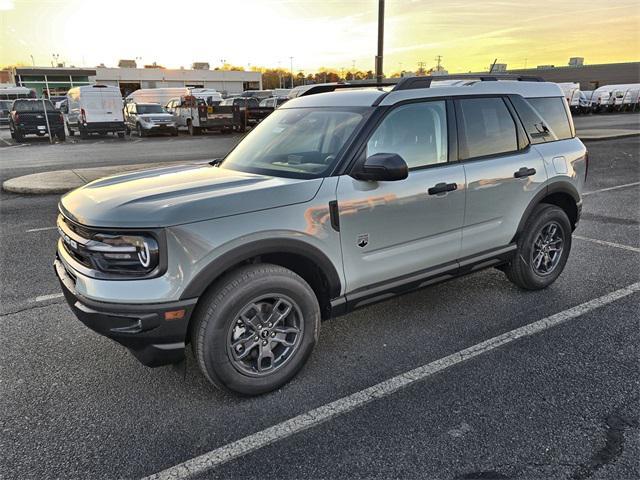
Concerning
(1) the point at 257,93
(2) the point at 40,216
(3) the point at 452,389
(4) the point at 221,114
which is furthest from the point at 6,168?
(1) the point at 257,93

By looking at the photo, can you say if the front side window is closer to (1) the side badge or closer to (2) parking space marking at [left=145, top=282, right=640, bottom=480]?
(1) the side badge

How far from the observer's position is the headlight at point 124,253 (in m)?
2.59

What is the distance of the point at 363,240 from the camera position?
323cm

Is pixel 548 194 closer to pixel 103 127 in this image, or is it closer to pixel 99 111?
pixel 103 127

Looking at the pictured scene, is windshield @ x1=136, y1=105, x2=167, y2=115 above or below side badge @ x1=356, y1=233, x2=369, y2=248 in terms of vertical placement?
above

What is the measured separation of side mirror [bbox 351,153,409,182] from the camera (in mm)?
3033

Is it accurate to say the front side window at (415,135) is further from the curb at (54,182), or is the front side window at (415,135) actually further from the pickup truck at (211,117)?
the pickup truck at (211,117)

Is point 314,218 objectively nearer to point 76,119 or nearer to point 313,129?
point 313,129

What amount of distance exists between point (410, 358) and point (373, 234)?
3.13 ft

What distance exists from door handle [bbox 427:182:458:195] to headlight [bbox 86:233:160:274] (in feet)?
6.48

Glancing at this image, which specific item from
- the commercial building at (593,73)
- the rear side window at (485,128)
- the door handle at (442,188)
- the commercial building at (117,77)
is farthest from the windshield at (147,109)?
the commercial building at (117,77)

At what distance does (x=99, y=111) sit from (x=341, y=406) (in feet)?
76.7

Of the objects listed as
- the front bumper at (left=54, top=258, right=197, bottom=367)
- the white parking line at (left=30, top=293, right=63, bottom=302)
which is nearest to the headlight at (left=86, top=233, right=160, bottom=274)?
the front bumper at (left=54, top=258, right=197, bottom=367)

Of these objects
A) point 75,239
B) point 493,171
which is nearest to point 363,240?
point 493,171
